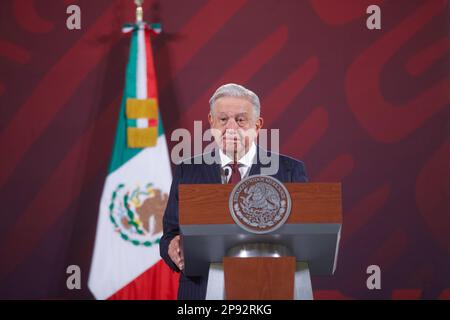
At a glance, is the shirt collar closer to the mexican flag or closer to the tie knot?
the tie knot

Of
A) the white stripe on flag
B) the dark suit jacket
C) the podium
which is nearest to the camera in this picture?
the podium

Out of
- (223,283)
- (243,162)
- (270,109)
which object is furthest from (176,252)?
(270,109)

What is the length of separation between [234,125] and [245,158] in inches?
4.4

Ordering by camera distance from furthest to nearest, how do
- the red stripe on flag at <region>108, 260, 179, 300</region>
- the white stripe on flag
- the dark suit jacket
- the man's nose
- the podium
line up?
the white stripe on flag < the red stripe on flag at <region>108, 260, 179, 300</region> < the man's nose < the dark suit jacket < the podium

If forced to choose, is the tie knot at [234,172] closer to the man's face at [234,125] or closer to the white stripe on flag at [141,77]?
the man's face at [234,125]

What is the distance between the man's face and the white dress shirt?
1 cm

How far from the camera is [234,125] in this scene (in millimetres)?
2053

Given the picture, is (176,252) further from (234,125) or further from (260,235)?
(234,125)

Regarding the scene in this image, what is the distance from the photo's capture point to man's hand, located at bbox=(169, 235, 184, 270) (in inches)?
68.1

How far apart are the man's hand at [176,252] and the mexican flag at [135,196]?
226cm

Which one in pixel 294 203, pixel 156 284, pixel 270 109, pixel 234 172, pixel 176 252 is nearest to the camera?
pixel 294 203

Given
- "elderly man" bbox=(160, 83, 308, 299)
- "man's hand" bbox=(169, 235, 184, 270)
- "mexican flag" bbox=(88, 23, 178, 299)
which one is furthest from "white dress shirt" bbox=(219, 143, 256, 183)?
"mexican flag" bbox=(88, 23, 178, 299)

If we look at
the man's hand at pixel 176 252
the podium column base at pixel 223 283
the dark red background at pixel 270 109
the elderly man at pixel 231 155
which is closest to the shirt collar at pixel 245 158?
the elderly man at pixel 231 155

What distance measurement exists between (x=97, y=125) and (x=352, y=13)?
1866 mm
